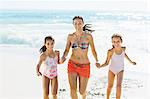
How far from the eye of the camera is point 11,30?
4613 millimetres

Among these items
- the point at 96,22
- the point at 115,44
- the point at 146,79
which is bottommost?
the point at 146,79

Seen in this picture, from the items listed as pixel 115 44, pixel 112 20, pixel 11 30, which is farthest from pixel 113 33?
pixel 11 30

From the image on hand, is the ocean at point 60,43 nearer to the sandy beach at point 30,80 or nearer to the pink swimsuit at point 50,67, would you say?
the sandy beach at point 30,80

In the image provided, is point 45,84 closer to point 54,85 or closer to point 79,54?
point 54,85

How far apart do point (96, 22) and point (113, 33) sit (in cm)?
20

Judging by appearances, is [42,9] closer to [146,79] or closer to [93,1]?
[93,1]

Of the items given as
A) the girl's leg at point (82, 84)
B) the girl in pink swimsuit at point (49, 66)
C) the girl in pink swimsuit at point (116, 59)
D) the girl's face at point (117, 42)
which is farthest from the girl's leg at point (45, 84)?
the girl's face at point (117, 42)

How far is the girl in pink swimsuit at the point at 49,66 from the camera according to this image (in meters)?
4.09

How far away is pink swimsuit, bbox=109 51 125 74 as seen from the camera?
4148 mm

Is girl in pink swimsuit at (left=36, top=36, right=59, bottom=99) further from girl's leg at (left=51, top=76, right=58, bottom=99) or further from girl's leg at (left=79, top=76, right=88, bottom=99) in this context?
girl's leg at (left=79, top=76, right=88, bottom=99)

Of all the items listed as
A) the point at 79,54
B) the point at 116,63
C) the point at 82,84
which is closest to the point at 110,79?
the point at 116,63

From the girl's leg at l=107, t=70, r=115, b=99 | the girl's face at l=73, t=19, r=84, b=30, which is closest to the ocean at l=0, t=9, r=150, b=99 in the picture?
the girl's leg at l=107, t=70, r=115, b=99

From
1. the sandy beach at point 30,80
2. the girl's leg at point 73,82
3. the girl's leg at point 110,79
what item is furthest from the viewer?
the sandy beach at point 30,80

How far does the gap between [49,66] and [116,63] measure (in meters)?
0.60
